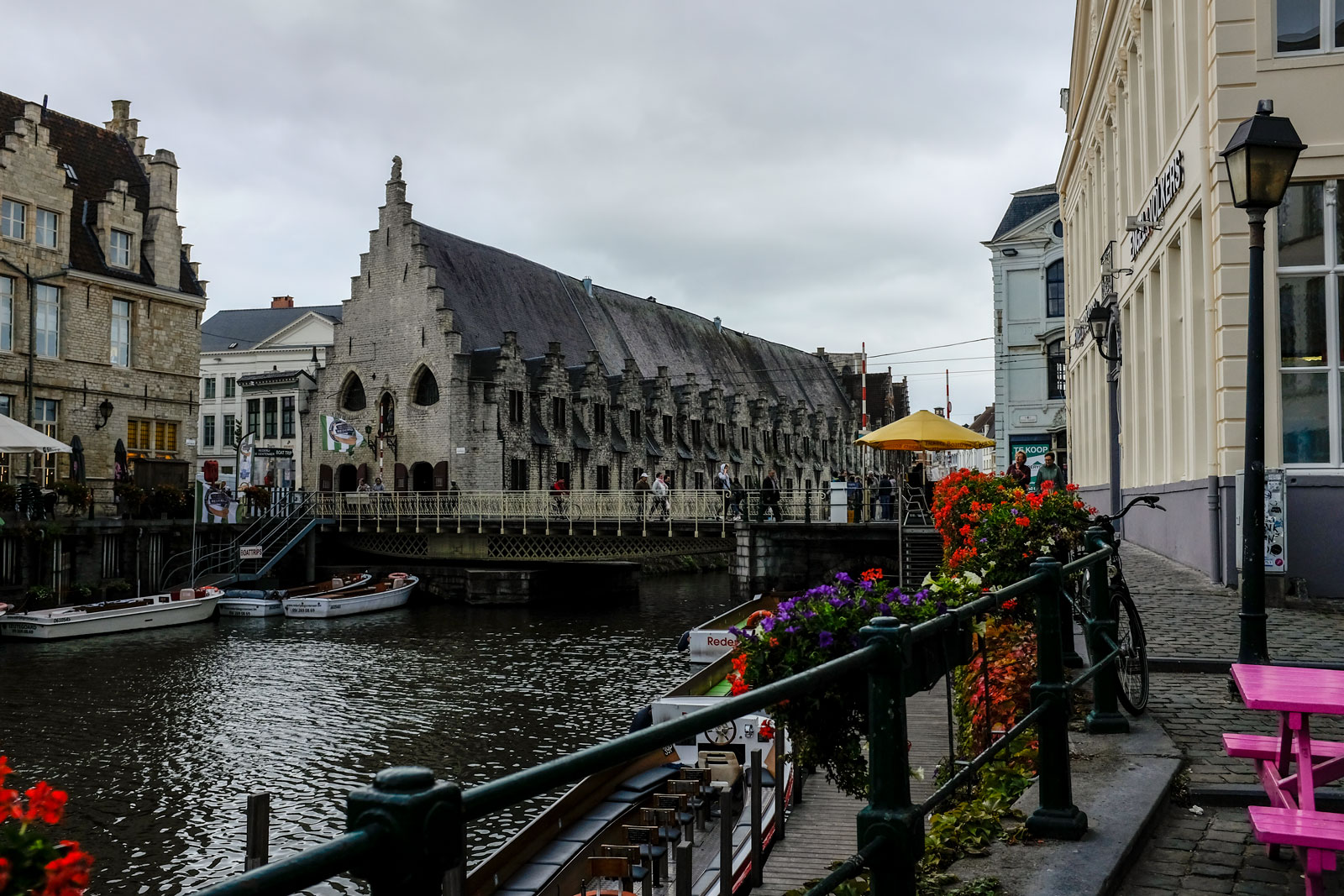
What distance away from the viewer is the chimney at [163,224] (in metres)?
40.7

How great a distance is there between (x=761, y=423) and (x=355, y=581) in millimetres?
40344

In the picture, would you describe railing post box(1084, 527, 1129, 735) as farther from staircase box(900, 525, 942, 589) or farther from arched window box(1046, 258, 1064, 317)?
arched window box(1046, 258, 1064, 317)

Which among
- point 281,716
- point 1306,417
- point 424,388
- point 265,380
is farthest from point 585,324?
point 1306,417

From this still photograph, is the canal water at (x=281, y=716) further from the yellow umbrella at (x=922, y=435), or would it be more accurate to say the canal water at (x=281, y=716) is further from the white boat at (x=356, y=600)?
the yellow umbrella at (x=922, y=435)

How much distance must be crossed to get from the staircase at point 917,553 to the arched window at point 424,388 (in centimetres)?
2529

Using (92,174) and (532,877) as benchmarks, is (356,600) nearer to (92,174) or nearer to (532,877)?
(92,174)

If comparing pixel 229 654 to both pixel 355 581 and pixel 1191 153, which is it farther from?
pixel 1191 153

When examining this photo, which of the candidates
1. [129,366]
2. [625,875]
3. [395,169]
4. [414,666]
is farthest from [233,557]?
[625,875]

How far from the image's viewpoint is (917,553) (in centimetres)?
2950

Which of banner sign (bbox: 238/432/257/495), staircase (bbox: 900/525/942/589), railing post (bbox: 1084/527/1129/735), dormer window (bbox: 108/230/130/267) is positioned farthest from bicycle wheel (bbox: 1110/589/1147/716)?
banner sign (bbox: 238/432/257/495)

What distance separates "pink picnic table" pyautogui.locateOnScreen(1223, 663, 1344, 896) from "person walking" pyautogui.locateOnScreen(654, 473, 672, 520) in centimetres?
3246

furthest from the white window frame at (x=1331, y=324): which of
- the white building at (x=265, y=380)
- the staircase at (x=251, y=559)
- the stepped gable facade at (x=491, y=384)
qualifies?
the white building at (x=265, y=380)

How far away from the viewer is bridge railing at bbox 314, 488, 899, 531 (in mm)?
37281

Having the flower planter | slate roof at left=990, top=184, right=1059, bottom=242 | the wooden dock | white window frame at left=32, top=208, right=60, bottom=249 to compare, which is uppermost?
slate roof at left=990, top=184, right=1059, bottom=242
